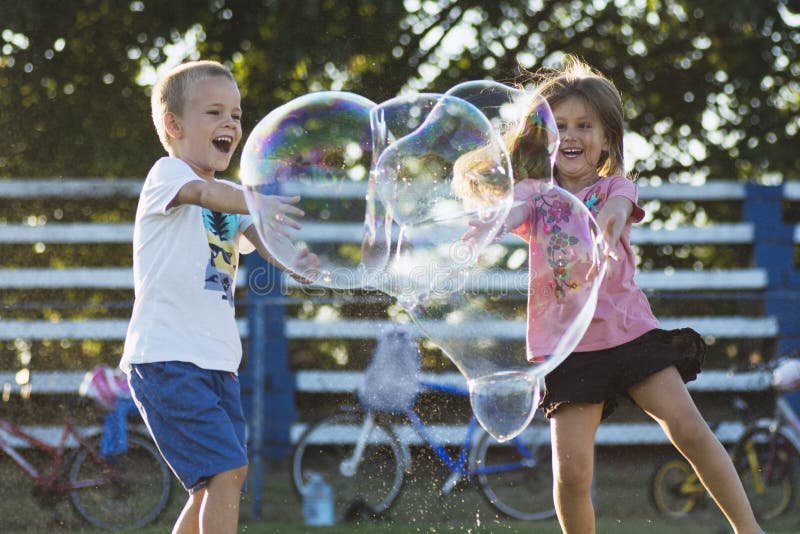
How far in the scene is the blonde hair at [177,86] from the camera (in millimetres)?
2969

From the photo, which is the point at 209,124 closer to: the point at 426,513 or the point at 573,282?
the point at 573,282

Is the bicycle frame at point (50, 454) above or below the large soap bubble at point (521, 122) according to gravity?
below

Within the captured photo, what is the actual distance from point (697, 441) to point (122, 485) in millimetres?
3129

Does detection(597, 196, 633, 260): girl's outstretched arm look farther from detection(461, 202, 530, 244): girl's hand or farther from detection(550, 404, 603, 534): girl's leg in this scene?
detection(550, 404, 603, 534): girl's leg

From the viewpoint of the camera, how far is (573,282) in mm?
2865

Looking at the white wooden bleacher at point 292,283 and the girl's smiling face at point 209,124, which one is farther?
the white wooden bleacher at point 292,283

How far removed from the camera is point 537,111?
297cm

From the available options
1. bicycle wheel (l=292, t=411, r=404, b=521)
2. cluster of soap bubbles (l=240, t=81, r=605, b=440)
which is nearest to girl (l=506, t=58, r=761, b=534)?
cluster of soap bubbles (l=240, t=81, r=605, b=440)

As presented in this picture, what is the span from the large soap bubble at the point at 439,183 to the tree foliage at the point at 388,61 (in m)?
3.46

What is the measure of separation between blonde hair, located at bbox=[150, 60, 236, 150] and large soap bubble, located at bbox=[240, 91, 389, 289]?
210mm

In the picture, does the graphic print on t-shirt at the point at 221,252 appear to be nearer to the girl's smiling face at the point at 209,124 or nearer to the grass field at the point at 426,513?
the girl's smiling face at the point at 209,124

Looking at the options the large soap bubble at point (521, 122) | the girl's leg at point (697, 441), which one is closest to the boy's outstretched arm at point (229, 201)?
the large soap bubble at point (521, 122)

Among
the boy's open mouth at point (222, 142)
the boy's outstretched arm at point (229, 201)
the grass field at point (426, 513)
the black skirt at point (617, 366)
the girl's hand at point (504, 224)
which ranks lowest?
the grass field at point (426, 513)

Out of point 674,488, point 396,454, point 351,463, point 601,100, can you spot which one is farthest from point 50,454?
point 601,100
